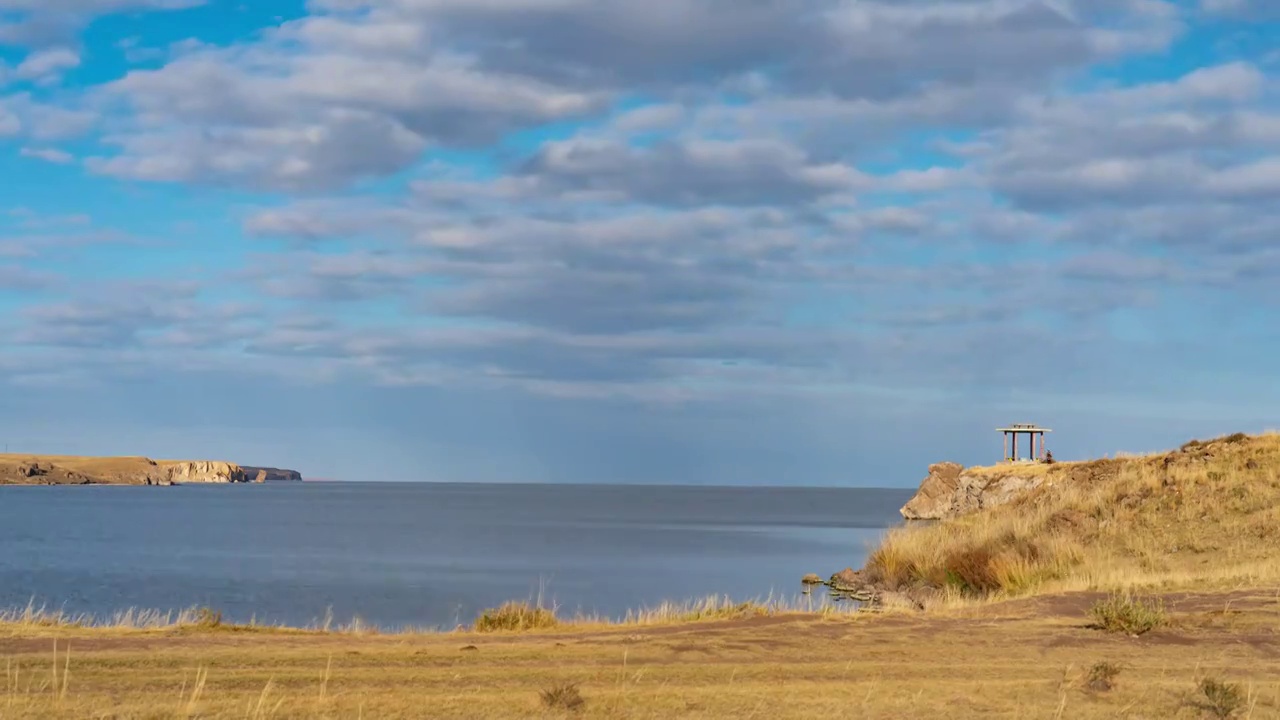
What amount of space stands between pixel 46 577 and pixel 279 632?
41.4m

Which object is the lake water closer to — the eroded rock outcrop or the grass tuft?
the eroded rock outcrop

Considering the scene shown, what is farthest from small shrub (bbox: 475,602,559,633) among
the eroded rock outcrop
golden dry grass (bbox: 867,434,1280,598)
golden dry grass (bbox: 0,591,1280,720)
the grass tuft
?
the eroded rock outcrop

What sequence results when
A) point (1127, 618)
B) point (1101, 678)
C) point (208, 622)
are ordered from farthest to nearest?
point (208, 622)
point (1127, 618)
point (1101, 678)

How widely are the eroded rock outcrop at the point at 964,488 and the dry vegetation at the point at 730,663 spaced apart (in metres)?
41.2

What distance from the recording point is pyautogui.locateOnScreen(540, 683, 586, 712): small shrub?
10.2 m

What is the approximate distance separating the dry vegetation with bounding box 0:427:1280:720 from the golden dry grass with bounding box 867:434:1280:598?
3.00ft

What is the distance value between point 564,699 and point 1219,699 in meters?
5.95

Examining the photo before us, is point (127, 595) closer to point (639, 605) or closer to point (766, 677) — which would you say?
point (639, 605)

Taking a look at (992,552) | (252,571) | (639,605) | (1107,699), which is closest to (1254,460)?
(992,552)

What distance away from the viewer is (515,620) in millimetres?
20203

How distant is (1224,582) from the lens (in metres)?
22.0

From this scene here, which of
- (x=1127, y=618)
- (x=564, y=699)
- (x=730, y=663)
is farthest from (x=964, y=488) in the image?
(x=564, y=699)

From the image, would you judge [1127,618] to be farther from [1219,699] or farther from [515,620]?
[515,620]

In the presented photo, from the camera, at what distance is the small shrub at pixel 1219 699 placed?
10141 millimetres
